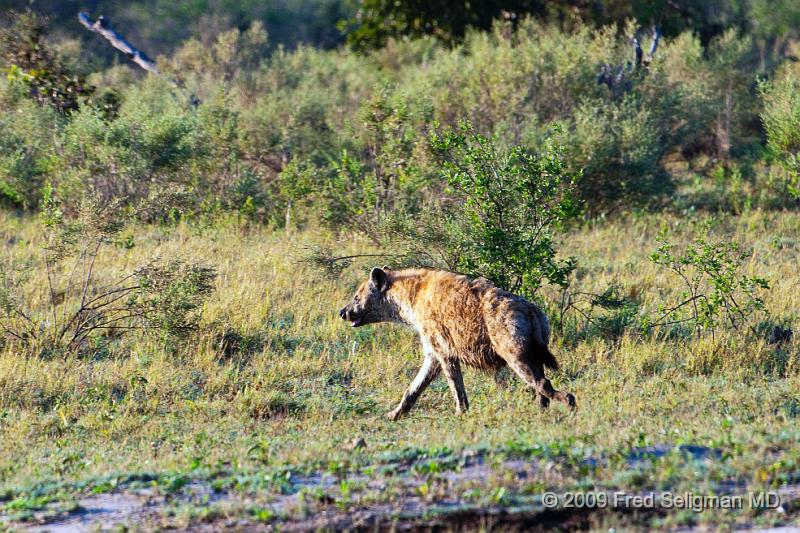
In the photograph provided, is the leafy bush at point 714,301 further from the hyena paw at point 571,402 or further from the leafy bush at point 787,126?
the leafy bush at point 787,126

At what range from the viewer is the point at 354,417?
29.6 ft

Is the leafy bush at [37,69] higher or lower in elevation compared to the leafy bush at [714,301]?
higher

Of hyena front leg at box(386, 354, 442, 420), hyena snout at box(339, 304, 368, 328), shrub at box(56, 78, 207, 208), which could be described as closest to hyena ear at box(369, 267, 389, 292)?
hyena snout at box(339, 304, 368, 328)

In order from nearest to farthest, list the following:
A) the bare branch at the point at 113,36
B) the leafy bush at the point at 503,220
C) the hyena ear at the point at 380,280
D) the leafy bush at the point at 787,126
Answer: the hyena ear at the point at 380,280 → the leafy bush at the point at 503,220 → the leafy bush at the point at 787,126 → the bare branch at the point at 113,36

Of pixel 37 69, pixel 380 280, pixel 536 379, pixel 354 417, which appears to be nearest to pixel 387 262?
pixel 380 280

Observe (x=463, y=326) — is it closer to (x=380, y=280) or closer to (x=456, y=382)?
(x=456, y=382)

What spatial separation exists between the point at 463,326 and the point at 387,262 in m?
3.29

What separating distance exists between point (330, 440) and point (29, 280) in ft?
19.5

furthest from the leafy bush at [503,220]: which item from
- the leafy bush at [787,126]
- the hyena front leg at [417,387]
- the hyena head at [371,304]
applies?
the leafy bush at [787,126]

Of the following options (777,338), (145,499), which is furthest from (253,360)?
(777,338)

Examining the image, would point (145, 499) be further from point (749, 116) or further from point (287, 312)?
point (749, 116)

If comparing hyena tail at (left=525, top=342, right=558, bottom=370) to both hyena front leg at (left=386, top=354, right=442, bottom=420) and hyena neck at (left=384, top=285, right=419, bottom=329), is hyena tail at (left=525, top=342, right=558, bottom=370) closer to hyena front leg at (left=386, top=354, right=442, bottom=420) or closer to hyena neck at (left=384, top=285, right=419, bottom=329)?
hyena front leg at (left=386, top=354, right=442, bottom=420)

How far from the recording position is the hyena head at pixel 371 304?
378 inches

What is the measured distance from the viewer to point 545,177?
36.1 feet
